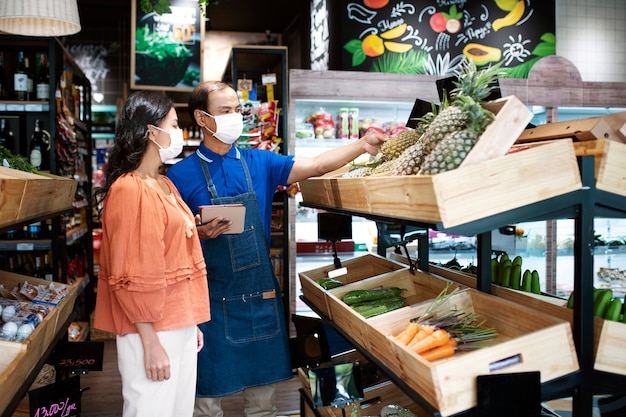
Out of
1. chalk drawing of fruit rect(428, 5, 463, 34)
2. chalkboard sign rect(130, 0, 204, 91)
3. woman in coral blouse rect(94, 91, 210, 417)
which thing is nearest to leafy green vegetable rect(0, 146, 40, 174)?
woman in coral blouse rect(94, 91, 210, 417)

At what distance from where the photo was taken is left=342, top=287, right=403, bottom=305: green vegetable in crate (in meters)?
2.92

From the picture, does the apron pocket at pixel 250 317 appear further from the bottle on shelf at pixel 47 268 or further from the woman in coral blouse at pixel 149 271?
the bottle on shelf at pixel 47 268

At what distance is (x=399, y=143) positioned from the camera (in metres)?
2.60

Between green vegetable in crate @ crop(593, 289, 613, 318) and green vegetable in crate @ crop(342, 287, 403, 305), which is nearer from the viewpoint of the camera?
green vegetable in crate @ crop(593, 289, 613, 318)

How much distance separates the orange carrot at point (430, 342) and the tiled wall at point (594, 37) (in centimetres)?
651

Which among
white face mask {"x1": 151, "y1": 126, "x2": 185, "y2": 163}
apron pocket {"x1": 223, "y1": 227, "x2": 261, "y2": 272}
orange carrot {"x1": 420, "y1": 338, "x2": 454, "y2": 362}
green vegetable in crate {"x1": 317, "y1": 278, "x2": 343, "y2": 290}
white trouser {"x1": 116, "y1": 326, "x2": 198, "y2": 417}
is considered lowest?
white trouser {"x1": 116, "y1": 326, "x2": 198, "y2": 417}

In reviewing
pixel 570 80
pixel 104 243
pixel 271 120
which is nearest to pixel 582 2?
pixel 570 80

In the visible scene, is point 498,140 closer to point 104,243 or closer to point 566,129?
point 566,129

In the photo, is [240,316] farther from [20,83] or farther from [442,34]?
[442,34]

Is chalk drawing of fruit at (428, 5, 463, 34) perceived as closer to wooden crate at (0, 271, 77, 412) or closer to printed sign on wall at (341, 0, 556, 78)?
printed sign on wall at (341, 0, 556, 78)

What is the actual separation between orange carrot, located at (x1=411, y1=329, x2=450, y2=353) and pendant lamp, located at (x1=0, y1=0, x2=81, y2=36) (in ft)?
7.56

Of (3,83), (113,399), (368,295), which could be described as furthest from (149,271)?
(3,83)

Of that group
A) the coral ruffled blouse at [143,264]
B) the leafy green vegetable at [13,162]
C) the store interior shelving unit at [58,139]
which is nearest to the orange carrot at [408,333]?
the coral ruffled blouse at [143,264]

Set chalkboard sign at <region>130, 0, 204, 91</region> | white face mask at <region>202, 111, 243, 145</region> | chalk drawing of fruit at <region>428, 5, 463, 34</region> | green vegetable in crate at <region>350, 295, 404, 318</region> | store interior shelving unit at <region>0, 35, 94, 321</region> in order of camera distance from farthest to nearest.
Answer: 1. chalk drawing of fruit at <region>428, 5, 463, 34</region>
2. chalkboard sign at <region>130, 0, 204, 91</region>
3. store interior shelving unit at <region>0, 35, 94, 321</region>
4. white face mask at <region>202, 111, 243, 145</region>
5. green vegetable in crate at <region>350, 295, 404, 318</region>
